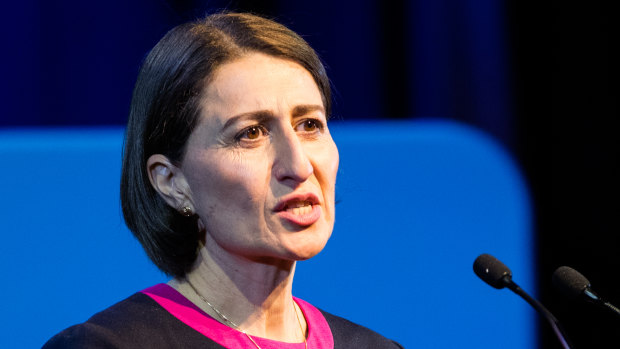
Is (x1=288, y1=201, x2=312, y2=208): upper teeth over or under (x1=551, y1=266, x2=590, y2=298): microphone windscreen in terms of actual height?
over

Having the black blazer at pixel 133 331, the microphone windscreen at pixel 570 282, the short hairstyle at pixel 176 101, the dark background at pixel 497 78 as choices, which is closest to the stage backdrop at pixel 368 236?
the dark background at pixel 497 78

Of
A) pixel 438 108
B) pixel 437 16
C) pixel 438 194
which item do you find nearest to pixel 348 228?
pixel 438 194

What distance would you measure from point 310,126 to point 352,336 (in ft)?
1.83

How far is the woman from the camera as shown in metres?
1.57

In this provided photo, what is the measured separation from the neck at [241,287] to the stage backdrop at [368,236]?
18.2 inches

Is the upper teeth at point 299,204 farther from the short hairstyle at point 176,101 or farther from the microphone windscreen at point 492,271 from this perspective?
the microphone windscreen at point 492,271

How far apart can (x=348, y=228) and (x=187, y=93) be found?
87cm

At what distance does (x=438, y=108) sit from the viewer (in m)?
2.85

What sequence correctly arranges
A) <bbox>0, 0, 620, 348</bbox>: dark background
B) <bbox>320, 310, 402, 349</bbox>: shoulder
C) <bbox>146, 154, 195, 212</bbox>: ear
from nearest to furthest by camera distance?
<bbox>146, 154, 195, 212</bbox>: ear
<bbox>320, 310, 402, 349</bbox>: shoulder
<bbox>0, 0, 620, 348</bbox>: dark background

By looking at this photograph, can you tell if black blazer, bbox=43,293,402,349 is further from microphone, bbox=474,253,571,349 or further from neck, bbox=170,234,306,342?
microphone, bbox=474,253,571,349

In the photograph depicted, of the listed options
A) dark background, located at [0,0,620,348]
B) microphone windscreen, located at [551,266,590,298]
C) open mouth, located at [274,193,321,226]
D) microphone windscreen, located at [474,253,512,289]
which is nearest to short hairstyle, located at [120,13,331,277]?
open mouth, located at [274,193,321,226]

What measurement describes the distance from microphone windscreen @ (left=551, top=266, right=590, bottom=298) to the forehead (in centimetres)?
61

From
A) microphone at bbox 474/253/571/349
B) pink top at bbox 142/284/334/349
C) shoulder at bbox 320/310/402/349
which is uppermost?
microphone at bbox 474/253/571/349

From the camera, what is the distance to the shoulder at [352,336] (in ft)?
6.18
